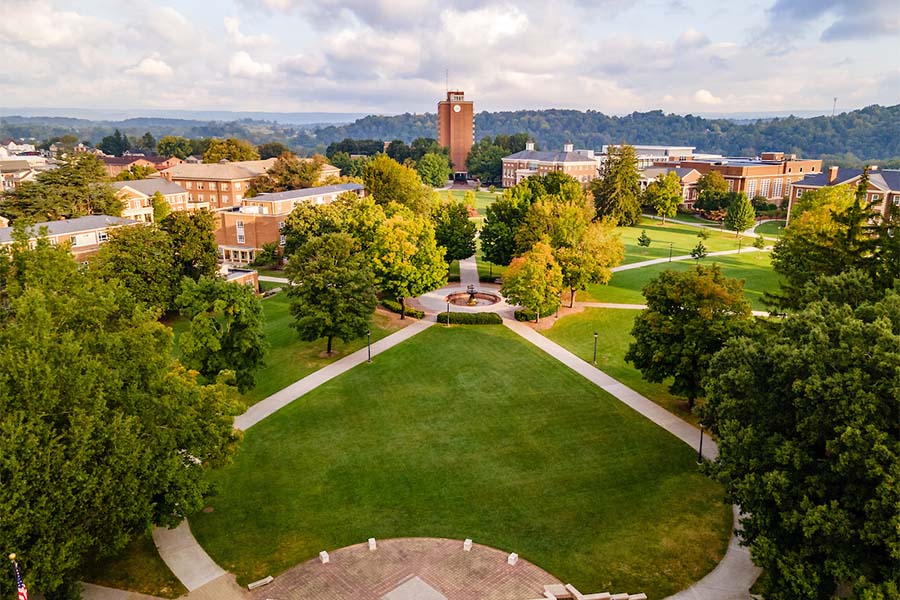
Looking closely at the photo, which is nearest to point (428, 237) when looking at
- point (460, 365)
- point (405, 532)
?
point (460, 365)

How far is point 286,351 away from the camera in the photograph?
40156 millimetres

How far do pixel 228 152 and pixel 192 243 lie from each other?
79365mm

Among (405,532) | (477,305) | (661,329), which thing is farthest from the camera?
(477,305)

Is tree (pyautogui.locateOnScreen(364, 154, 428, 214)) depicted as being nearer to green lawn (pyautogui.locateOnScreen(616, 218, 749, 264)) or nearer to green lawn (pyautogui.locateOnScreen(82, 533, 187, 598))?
green lawn (pyautogui.locateOnScreen(616, 218, 749, 264))

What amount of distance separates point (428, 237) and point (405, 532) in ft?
96.4

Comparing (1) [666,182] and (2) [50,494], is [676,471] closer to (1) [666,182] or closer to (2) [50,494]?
(2) [50,494]

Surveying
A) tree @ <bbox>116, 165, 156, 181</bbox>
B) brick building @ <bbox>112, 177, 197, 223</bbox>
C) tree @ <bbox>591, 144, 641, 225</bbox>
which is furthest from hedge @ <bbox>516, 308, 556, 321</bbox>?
tree @ <bbox>116, 165, 156, 181</bbox>

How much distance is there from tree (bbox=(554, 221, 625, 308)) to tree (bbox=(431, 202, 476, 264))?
11986mm

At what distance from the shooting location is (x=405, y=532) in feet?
→ 70.8

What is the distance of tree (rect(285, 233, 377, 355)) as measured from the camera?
37.7m

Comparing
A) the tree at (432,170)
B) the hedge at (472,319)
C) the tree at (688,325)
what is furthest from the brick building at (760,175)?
the tree at (688,325)

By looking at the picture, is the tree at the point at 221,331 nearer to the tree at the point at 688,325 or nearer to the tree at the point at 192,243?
the tree at the point at 192,243

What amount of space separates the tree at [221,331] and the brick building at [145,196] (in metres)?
46.1

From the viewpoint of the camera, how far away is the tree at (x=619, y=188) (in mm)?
86750
